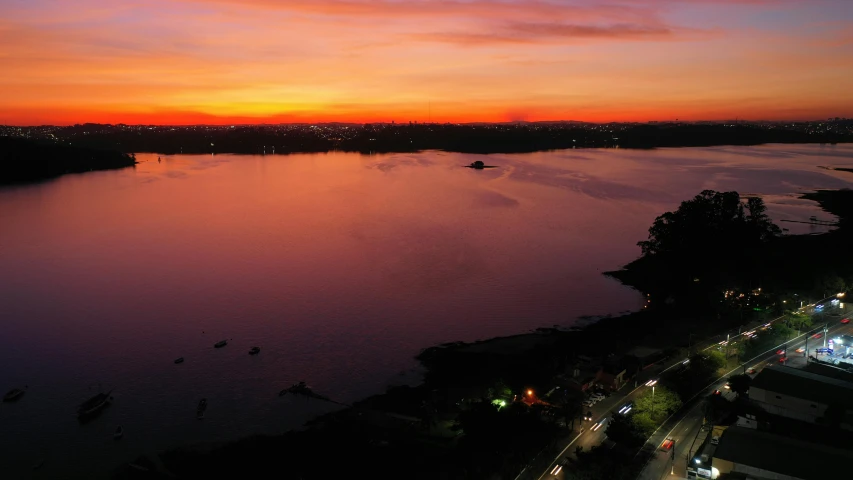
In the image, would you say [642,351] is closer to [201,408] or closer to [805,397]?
[805,397]

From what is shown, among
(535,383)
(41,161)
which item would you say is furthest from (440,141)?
(535,383)

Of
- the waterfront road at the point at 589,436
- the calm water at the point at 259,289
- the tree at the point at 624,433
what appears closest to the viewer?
the waterfront road at the point at 589,436

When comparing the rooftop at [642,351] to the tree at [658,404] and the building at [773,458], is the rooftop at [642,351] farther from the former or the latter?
the building at [773,458]

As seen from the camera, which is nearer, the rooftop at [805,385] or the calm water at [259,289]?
the rooftop at [805,385]

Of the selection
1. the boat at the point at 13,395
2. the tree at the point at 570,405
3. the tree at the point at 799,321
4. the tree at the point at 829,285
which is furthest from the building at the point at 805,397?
the boat at the point at 13,395

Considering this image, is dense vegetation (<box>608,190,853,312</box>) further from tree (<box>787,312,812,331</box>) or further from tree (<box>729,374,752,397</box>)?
tree (<box>729,374,752,397</box>)

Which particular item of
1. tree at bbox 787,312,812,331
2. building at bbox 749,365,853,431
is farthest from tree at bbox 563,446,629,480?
tree at bbox 787,312,812,331
